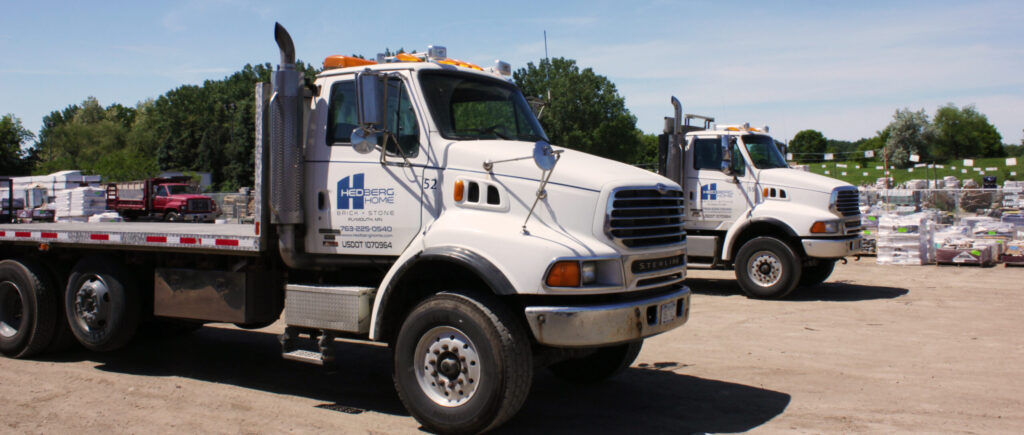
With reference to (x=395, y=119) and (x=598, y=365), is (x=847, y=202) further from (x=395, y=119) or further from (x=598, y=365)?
(x=395, y=119)

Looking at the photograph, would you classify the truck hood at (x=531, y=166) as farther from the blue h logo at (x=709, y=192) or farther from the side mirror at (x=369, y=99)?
the blue h logo at (x=709, y=192)

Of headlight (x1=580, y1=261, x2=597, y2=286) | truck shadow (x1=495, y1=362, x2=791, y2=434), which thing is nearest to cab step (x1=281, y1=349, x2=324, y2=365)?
truck shadow (x1=495, y1=362, x2=791, y2=434)

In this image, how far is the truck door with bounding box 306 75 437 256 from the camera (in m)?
5.82

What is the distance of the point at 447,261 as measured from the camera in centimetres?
538

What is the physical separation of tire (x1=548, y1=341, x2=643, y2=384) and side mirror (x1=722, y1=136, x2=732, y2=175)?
21.7ft

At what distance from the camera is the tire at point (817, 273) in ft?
42.4

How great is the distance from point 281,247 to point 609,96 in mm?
69402

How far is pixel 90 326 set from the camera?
7320 millimetres

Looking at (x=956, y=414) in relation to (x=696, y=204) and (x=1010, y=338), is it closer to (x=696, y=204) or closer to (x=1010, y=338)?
(x=1010, y=338)

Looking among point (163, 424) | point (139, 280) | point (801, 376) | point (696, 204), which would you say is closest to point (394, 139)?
point (163, 424)

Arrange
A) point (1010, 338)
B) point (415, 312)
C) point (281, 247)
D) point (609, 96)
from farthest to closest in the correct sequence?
1. point (609, 96)
2. point (1010, 338)
3. point (281, 247)
4. point (415, 312)

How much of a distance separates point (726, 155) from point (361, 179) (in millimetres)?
8064

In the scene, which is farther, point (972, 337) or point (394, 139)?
point (972, 337)

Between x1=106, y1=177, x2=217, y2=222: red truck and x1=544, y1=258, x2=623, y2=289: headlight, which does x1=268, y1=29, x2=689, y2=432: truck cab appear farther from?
x1=106, y1=177, x2=217, y2=222: red truck
